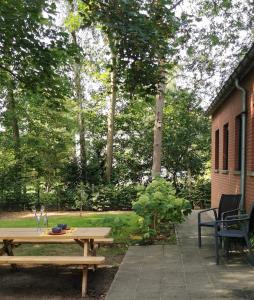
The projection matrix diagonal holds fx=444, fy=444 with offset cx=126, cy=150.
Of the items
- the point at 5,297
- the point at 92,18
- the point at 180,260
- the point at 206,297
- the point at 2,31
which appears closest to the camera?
the point at 206,297

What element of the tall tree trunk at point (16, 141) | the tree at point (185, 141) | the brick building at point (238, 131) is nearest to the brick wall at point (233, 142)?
the brick building at point (238, 131)

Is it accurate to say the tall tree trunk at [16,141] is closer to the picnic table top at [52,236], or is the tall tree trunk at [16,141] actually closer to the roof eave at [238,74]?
the roof eave at [238,74]

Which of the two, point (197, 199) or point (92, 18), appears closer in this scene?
point (92, 18)

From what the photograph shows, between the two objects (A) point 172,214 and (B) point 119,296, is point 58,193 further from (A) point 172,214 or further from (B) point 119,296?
(B) point 119,296

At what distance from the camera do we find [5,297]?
5.64 meters

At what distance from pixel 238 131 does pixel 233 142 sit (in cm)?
41

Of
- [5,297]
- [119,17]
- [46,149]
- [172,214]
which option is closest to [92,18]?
[119,17]

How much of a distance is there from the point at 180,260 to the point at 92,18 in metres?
5.27

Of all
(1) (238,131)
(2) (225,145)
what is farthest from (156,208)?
(2) (225,145)

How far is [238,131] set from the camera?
37.0 ft

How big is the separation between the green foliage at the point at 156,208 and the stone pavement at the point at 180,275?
890 millimetres

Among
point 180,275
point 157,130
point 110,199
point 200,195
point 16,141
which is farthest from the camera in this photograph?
point 16,141

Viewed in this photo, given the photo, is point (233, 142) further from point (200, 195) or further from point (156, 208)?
point (200, 195)

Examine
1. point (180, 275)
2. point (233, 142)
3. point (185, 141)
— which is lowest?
point (180, 275)
